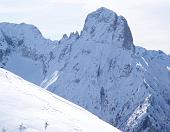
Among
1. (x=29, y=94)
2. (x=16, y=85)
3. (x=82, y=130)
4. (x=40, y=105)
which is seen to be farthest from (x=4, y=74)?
(x=82, y=130)

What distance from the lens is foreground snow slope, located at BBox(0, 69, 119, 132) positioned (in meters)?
37.3

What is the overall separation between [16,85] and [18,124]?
43.8 ft

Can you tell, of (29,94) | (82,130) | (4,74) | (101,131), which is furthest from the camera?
(4,74)

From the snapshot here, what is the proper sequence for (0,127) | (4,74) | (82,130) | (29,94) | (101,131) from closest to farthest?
1. (0,127)
2. (82,130)
3. (101,131)
4. (29,94)
5. (4,74)

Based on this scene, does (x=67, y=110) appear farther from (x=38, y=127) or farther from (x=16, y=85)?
(x=38, y=127)

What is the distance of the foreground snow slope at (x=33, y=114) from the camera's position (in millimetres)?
37312

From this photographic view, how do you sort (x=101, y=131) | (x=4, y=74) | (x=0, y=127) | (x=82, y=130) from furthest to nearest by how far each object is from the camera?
1. (x=4, y=74)
2. (x=101, y=131)
3. (x=82, y=130)
4. (x=0, y=127)

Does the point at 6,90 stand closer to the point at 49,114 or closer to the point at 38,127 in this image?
the point at 49,114

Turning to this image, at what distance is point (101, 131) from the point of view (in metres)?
43.6

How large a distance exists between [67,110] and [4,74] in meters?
9.08

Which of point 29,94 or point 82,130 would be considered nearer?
point 82,130

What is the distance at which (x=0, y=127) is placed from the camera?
1430 inches

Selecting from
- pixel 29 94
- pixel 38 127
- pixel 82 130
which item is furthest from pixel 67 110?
pixel 38 127

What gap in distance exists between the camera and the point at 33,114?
132 feet
